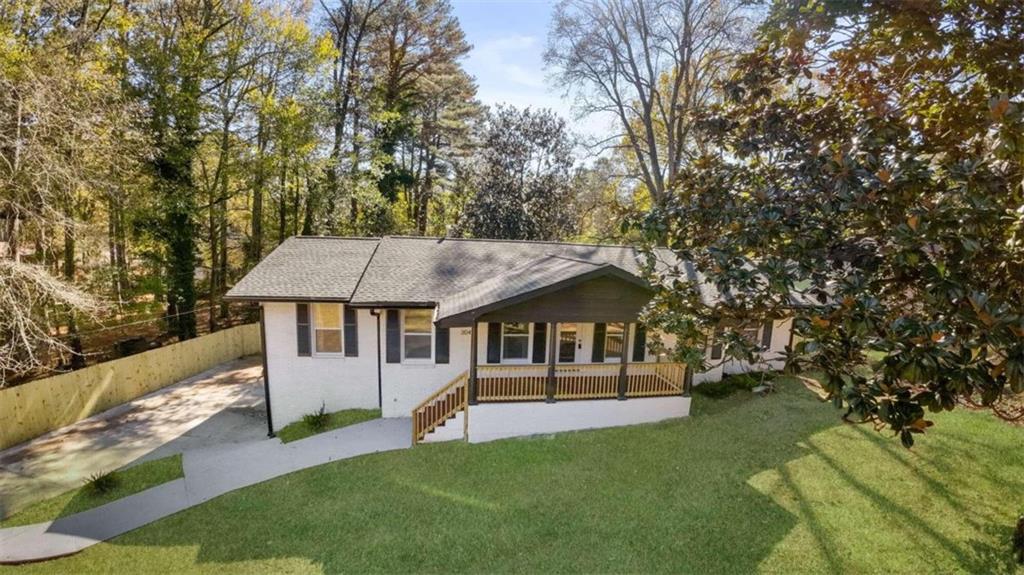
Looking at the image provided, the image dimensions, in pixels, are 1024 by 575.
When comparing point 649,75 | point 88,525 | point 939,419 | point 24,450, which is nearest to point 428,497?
point 88,525

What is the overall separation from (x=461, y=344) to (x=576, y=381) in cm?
305

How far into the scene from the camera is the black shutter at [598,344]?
41.4 ft

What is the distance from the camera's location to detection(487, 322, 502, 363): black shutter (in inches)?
476

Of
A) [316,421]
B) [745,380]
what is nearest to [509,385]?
[316,421]

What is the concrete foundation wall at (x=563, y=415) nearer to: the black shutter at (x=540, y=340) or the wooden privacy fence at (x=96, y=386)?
the black shutter at (x=540, y=340)

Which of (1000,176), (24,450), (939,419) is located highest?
(1000,176)

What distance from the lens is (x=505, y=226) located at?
23.3 m

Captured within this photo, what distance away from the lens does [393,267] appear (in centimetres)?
1286

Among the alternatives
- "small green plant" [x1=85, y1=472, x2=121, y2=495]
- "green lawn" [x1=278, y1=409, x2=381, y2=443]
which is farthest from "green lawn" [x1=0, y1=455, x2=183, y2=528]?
"green lawn" [x1=278, y1=409, x2=381, y2=443]

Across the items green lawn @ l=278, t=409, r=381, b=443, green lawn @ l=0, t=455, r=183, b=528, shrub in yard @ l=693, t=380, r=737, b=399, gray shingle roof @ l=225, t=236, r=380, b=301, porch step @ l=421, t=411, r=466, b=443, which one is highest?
gray shingle roof @ l=225, t=236, r=380, b=301

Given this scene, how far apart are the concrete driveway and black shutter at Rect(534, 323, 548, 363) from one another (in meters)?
7.20

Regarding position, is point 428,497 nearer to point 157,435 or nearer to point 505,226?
point 157,435

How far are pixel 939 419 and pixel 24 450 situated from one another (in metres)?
21.5

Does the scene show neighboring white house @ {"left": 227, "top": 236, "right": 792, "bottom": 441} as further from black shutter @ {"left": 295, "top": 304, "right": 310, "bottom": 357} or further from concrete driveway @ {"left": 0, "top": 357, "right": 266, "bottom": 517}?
concrete driveway @ {"left": 0, "top": 357, "right": 266, "bottom": 517}
